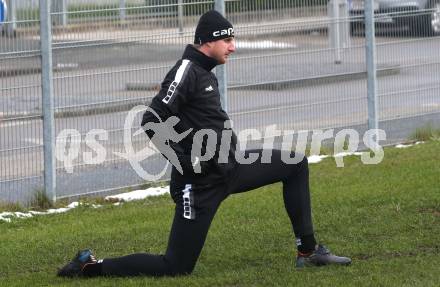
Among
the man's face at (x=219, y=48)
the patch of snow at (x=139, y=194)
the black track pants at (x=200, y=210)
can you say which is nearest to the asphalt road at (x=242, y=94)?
the patch of snow at (x=139, y=194)

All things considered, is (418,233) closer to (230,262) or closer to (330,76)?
(230,262)

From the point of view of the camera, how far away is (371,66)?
1380 cm

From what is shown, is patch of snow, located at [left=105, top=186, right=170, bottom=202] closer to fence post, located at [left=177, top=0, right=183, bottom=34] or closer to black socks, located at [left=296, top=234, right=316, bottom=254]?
fence post, located at [left=177, top=0, right=183, bottom=34]

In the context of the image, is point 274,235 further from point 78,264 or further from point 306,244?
point 78,264

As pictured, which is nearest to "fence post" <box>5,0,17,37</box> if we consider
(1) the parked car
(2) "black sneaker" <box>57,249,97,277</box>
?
(2) "black sneaker" <box>57,249,97,277</box>

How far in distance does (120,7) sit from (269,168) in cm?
422

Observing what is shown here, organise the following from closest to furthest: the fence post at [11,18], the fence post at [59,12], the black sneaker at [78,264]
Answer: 1. the black sneaker at [78,264]
2. the fence post at [11,18]
3. the fence post at [59,12]

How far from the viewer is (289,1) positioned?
42.6 feet

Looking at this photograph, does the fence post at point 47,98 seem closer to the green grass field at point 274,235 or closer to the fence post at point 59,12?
the fence post at point 59,12

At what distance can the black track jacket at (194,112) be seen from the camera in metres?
7.49

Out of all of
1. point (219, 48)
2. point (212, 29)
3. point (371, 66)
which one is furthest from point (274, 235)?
point (371, 66)

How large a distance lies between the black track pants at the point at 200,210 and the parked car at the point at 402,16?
246 inches

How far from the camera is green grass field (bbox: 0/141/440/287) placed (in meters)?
7.66

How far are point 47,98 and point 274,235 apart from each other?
300 cm
